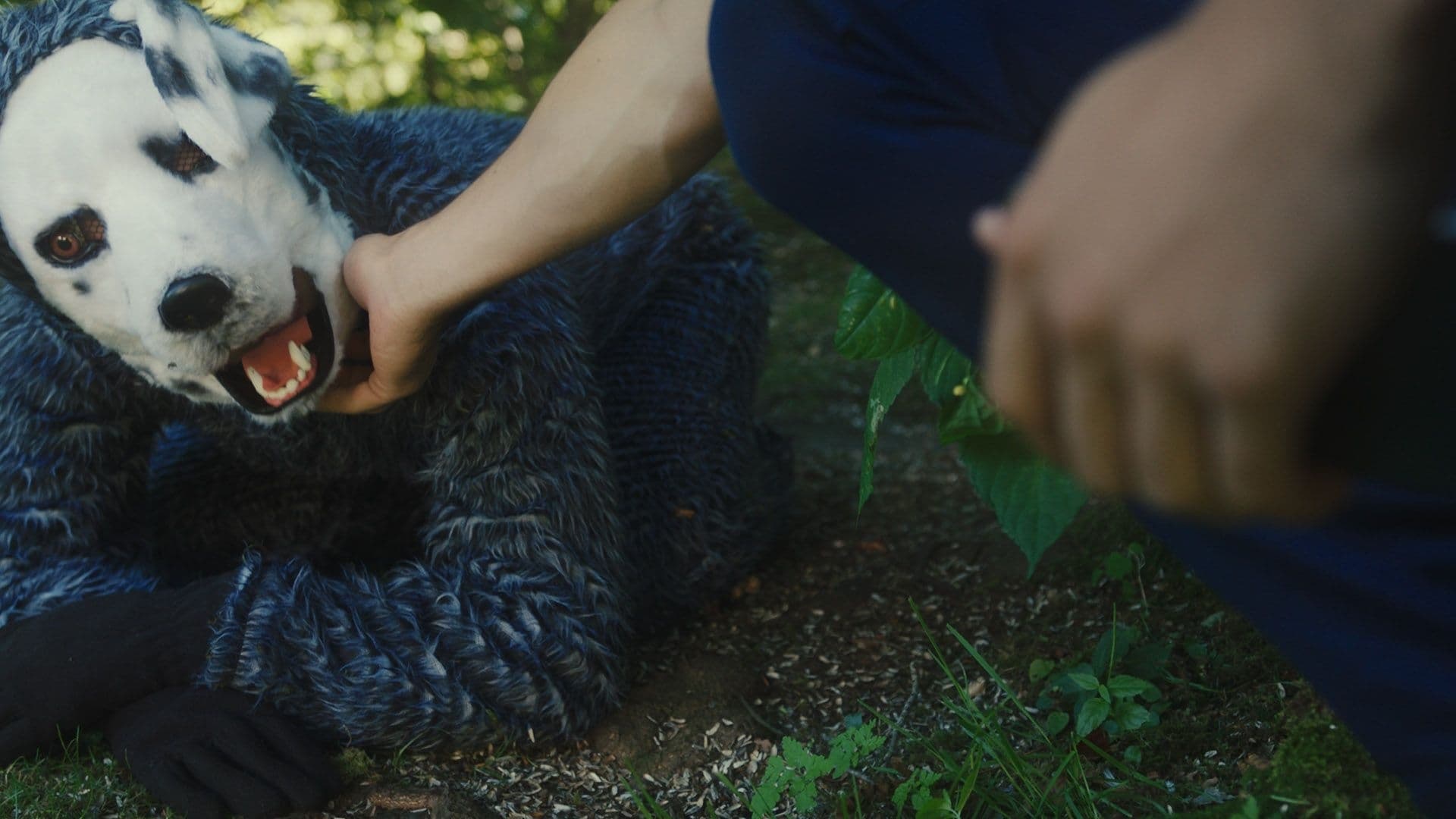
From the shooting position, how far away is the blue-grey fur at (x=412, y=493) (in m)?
1.36

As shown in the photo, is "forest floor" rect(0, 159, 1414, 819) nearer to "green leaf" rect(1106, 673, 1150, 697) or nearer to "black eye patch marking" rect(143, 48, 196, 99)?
"green leaf" rect(1106, 673, 1150, 697)

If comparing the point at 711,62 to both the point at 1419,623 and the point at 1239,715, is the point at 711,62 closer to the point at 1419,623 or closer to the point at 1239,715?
the point at 1419,623

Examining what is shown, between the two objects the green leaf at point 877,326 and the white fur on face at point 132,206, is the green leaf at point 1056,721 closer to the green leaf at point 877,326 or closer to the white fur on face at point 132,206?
the green leaf at point 877,326

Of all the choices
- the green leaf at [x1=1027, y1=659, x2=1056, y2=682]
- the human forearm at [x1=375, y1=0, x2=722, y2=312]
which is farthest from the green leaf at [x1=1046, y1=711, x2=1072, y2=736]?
the human forearm at [x1=375, y1=0, x2=722, y2=312]

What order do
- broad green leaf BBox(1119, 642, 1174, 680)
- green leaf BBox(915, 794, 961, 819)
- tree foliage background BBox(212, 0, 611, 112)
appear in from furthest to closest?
tree foliage background BBox(212, 0, 611, 112) → broad green leaf BBox(1119, 642, 1174, 680) → green leaf BBox(915, 794, 961, 819)

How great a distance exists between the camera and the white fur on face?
1199mm

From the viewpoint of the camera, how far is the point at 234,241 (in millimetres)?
1221

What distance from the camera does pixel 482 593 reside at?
4.61ft

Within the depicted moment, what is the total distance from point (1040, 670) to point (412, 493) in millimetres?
882

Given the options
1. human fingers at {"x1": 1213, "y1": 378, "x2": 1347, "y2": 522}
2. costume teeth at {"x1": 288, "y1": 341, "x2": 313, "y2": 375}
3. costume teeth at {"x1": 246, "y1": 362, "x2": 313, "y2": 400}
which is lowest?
costume teeth at {"x1": 246, "y1": 362, "x2": 313, "y2": 400}

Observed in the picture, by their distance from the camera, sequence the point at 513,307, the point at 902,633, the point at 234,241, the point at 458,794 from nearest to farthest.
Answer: the point at 234,241, the point at 458,794, the point at 513,307, the point at 902,633

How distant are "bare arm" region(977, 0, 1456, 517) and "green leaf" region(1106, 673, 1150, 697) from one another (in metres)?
0.79

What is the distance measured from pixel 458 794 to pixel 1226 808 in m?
0.81

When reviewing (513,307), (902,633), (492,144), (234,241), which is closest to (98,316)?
(234,241)
